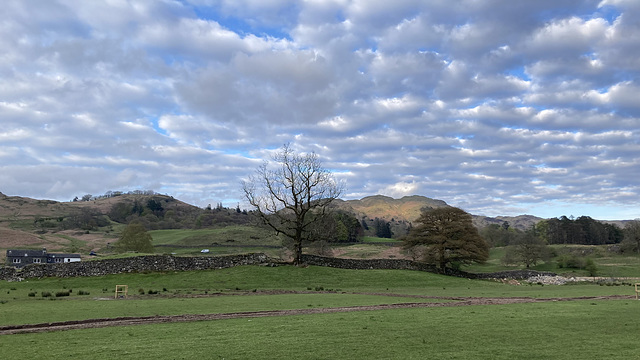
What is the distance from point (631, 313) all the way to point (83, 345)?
20.6 meters

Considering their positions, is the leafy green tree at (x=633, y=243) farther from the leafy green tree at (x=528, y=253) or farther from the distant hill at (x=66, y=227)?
the distant hill at (x=66, y=227)

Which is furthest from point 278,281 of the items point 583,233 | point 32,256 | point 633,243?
point 583,233

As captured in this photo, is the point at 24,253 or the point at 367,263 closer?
the point at 367,263

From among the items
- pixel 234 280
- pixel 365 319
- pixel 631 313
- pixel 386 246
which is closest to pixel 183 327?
pixel 365 319

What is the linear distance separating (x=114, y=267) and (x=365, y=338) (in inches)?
1501

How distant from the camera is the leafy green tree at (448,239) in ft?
170

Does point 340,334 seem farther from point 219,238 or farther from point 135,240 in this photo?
point 219,238

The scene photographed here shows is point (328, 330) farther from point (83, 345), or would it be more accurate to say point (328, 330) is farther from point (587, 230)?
point (587, 230)

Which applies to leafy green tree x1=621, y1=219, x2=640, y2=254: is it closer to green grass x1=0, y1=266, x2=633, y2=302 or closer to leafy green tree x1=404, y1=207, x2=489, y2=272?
leafy green tree x1=404, y1=207, x2=489, y2=272

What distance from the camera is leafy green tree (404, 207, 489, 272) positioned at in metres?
51.9

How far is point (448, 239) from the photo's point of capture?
52656 millimetres

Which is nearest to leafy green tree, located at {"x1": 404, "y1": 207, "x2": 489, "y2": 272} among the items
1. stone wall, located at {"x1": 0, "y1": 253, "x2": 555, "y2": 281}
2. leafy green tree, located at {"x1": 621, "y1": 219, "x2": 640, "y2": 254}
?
stone wall, located at {"x1": 0, "y1": 253, "x2": 555, "y2": 281}

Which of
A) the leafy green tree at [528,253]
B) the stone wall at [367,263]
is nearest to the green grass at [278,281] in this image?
the stone wall at [367,263]

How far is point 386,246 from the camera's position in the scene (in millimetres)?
105750
